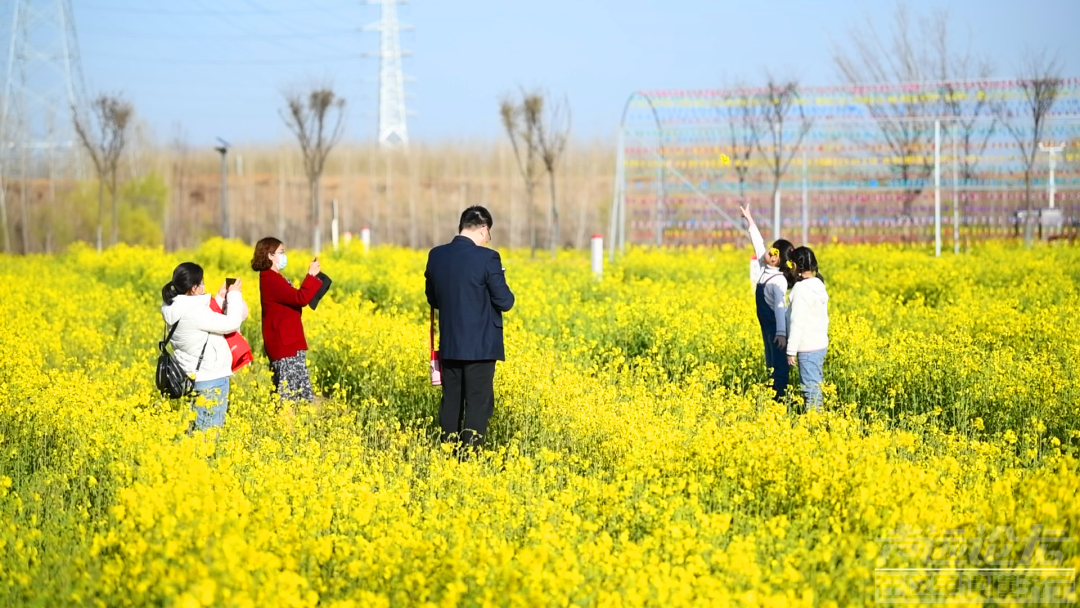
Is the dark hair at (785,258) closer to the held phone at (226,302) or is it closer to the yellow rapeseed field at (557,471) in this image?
the yellow rapeseed field at (557,471)

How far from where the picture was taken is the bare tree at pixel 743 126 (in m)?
26.9

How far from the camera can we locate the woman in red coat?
8.17 m

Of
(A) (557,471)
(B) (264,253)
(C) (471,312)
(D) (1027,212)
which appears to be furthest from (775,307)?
(D) (1027,212)

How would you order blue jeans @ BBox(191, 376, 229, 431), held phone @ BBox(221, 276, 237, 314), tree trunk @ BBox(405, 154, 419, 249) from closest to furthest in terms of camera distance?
1. blue jeans @ BBox(191, 376, 229, 431)
2. held phone @ BBox(221, 276, 237, 314)
3. tree trunk @ BBox(405, 154, 419, 249)

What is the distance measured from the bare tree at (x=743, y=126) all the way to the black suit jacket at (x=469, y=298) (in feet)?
67.3

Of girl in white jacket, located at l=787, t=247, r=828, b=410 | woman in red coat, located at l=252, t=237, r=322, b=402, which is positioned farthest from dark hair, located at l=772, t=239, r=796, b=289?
woman in red coat, located at l=252, t=237, r=322, b=402

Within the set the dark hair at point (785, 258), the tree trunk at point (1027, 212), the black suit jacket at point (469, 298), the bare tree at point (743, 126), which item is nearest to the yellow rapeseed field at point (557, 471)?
the black suit jacket at point (469, 298)

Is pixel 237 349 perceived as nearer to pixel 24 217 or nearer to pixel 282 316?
pixel 282 316

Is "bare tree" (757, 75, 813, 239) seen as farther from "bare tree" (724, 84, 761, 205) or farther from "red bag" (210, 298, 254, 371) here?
"red bag" (210, 298, 254, 371)

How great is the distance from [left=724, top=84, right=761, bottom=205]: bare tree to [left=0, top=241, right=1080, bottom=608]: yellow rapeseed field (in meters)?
15.3

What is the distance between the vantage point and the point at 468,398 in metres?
6.90

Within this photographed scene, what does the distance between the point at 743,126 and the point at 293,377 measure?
20563 millimetres

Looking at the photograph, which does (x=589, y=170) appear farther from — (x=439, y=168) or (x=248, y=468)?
(x=248, y=468)

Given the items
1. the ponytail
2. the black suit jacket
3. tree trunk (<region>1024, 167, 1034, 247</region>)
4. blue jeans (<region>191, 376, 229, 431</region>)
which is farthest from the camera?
tree trunk (<region>1024, 167, 1034, 247</region>)
